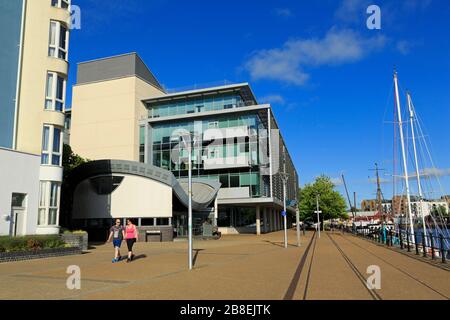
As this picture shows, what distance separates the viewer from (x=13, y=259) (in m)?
17.4

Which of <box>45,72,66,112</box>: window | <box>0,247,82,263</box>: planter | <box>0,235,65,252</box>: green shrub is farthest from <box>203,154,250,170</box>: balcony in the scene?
<box>0,235,65,252</box>: green shrub

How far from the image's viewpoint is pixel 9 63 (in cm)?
2308

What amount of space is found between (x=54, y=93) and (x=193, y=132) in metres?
24.0

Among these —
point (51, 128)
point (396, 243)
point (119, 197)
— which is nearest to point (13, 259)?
point (51, 128)

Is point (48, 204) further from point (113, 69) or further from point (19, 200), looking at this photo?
point (113, 69)

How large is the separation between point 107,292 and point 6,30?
1999cm

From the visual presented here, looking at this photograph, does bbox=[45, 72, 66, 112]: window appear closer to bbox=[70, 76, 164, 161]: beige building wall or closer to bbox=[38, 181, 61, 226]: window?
bbox=[38, 181, 61, 226]: window

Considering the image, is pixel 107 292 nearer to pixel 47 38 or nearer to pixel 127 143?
pixel 47 38

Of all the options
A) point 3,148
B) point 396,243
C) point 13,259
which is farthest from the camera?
point 396,243

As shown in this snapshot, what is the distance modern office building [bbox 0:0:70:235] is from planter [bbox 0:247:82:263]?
2794mm

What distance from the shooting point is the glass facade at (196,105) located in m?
55.0

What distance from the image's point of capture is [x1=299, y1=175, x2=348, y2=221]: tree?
70125mm

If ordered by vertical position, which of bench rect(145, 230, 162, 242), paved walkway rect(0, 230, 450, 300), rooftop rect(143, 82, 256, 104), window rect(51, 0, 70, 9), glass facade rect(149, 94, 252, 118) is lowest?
paved walkway rect(0, 230, 450, 300)
